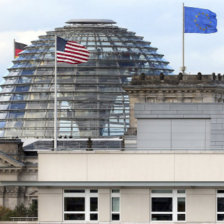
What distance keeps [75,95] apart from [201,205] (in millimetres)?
156020

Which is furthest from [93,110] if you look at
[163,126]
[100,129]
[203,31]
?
[163,126]

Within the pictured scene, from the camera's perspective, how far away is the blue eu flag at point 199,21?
75188 mm

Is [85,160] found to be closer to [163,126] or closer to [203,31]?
[163,126]

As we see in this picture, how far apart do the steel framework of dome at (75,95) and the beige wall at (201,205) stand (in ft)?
496

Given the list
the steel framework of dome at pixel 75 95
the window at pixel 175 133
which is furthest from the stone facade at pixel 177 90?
the window at pixel 175 133

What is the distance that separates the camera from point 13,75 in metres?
197

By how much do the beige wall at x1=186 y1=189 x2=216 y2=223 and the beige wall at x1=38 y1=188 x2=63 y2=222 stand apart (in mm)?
3596

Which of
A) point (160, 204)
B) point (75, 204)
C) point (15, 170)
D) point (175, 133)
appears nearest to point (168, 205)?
point (160, 204)

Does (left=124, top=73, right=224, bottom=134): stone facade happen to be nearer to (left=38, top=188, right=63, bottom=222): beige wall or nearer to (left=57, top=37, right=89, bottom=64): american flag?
(left=57, top=37, right=89, bottom=64): american flag

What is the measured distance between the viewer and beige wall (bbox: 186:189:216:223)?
37969 mm

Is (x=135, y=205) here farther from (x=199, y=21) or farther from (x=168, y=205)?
(x=199, y=21)

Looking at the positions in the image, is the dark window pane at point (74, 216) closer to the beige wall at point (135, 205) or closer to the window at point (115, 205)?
the window at point (115, 205)

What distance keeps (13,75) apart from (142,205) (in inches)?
6290

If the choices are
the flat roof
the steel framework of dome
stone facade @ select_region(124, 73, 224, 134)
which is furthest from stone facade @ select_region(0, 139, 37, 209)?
the steel framework of dome
